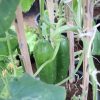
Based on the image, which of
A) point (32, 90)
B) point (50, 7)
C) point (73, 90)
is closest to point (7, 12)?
point (32, 90)

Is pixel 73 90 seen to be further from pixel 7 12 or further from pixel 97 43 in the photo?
pixel 7 12

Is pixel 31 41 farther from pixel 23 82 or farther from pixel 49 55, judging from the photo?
pixel 23 82

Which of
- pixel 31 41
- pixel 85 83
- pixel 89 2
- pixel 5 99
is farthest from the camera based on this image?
pixel 31 41

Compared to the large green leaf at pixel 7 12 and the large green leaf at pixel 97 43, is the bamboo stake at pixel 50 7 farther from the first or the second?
the large green leaf at pixel 7 12

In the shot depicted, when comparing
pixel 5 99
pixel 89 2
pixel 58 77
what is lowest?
pixel 58 77

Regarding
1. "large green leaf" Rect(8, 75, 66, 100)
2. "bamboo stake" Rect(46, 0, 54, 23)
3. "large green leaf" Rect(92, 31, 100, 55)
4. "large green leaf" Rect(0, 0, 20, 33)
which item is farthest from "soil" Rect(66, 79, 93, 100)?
"large green leaf" Rect(0, 0, 20, 33)

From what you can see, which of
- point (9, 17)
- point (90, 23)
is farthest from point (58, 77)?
point (9, 17)
